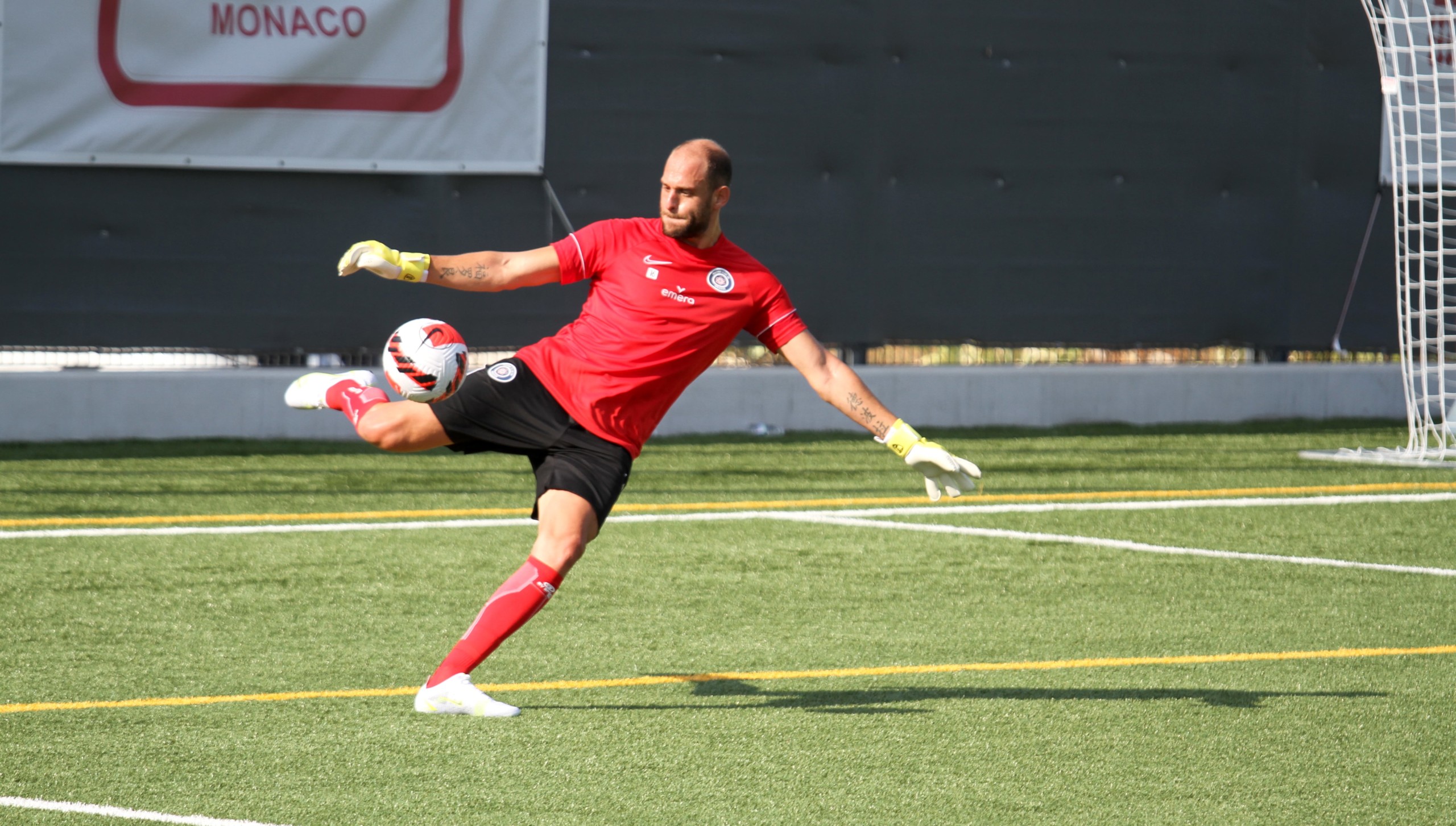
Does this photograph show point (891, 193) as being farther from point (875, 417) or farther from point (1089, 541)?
point (875, 417)

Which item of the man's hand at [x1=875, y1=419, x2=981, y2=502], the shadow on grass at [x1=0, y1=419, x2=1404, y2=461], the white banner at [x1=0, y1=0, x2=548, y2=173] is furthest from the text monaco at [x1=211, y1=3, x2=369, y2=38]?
the man's hand at [x1=875, y1=419, x2=981, y2=502]

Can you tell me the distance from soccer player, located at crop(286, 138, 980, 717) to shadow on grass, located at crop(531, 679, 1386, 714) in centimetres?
68

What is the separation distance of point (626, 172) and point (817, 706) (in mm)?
8188

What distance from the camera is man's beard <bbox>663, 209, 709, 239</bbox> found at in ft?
17.9

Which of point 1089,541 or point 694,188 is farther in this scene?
point 1089,541

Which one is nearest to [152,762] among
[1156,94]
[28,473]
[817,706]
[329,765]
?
[329,765]

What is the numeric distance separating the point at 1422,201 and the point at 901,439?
894cm

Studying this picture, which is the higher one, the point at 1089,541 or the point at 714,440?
the point at 1089,541

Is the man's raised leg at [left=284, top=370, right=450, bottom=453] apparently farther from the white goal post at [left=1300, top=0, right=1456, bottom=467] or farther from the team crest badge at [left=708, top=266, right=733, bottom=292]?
the white goal post at [left=1300, top=0, right=1456, bottom=467]

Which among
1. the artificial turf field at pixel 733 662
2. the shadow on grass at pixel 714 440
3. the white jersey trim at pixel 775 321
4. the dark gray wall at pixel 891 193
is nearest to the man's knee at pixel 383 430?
the artificial turf field at pixel 733 662

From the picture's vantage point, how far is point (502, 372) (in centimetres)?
570

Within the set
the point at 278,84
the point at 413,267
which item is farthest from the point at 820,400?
the point at 413,267

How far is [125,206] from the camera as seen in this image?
12.1m

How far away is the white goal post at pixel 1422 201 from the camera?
1123 cm
